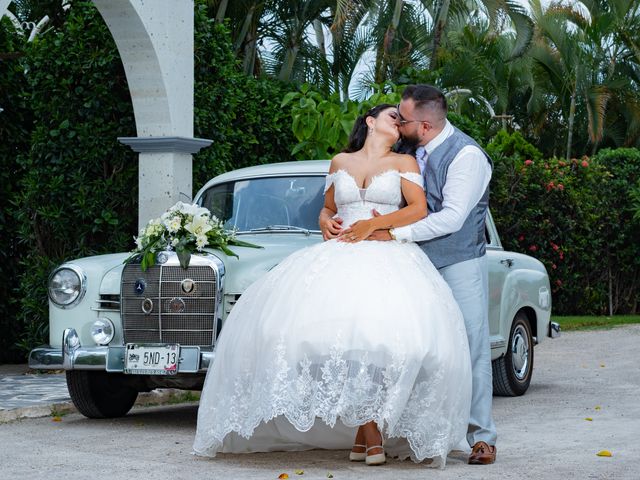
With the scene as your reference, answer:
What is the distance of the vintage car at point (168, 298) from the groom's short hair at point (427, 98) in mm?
1725

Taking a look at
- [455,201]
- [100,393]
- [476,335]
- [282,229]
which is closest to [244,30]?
[282,229]

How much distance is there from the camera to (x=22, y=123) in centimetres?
1236

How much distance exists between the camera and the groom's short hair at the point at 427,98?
6.54 m

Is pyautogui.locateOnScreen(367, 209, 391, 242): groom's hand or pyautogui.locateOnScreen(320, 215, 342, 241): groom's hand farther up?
pyautogui.locateOnScreen(320, 215, 342, 241): groom's hand

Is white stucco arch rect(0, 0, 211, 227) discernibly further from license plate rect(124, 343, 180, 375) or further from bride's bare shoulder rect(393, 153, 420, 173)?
bride's bare shoulder rect(393, 153, 420, 173)

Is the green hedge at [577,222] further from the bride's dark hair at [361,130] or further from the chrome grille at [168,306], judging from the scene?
the bride's dark hair at [361,130]

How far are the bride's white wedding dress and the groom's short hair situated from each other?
40 centimetres

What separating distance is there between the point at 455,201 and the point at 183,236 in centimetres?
223

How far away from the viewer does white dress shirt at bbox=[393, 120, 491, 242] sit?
6375 millimetres

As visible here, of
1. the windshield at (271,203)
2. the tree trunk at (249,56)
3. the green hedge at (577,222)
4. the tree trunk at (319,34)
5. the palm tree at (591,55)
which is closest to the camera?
the windshield at (271,203)

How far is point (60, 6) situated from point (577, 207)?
9583 millimetres

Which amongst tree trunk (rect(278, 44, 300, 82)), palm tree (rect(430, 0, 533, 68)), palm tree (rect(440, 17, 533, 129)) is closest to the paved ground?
palm tree (rect(430, 0, 533, 68))

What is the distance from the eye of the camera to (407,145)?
675 centimetres

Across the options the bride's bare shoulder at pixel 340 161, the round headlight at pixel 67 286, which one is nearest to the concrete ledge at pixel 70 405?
the round headlight at pixel 67 286
